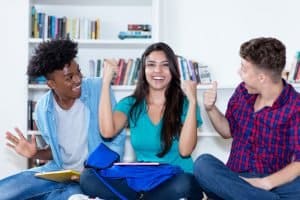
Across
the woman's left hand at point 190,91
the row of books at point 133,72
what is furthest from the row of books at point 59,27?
the woman's left hand at point 190,91

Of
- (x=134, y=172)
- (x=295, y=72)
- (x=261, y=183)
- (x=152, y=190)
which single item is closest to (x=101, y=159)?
(x=134, y=172)

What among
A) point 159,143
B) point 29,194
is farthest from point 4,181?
point 159,143

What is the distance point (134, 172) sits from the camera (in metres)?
2.23

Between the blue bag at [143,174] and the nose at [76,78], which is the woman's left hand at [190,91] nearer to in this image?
the blue bag at [143,174]

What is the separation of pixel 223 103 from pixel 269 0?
0.77 meters

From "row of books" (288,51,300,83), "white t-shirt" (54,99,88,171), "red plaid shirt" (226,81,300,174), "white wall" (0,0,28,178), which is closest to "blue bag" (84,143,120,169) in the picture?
"white t-shirt" (54,99,88,171)

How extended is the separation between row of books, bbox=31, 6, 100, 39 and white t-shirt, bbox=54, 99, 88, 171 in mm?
791

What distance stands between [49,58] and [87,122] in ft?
1.27

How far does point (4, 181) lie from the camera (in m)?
2.47

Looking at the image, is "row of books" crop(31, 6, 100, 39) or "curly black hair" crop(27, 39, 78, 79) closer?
"curly black hair" crop(27, 39, 78, 79)

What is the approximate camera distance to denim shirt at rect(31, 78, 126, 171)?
8.35ft

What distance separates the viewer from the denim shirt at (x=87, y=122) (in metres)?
2.54

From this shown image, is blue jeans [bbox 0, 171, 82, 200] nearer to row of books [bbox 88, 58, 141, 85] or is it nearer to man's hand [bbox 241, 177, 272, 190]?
man's hand [bbox 241, 177, 272, 190]

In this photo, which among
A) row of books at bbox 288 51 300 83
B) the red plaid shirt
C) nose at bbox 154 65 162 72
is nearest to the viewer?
the red plaid shirt
